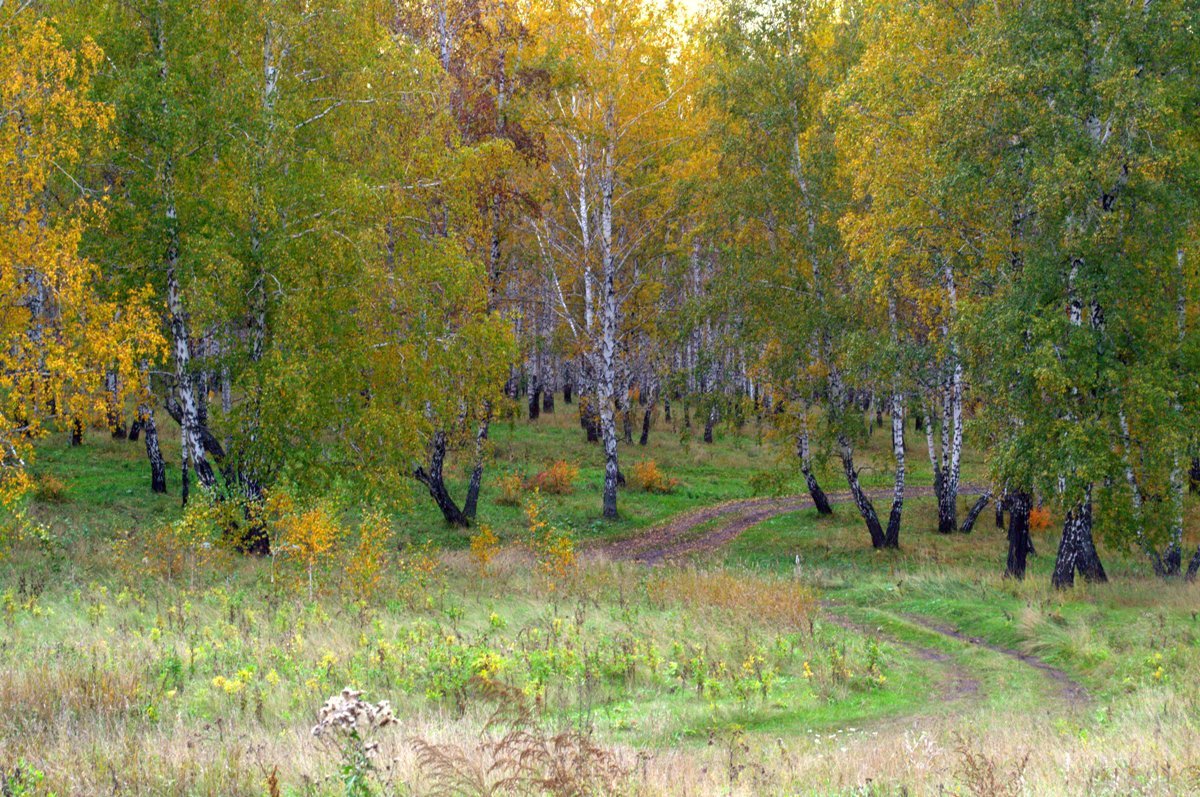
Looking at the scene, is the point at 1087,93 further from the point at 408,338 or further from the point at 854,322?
the point at 408,338

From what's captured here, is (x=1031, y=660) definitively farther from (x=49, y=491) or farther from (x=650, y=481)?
(x=49, y=491)

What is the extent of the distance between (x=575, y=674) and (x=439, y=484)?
15871mm

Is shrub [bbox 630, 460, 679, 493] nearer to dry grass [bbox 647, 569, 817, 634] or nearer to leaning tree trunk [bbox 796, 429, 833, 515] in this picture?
leaning tree trunk [bbox 796, 429, 833, 515]

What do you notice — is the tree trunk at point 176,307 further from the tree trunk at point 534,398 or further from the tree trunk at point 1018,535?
the tree trunk at point 534,398

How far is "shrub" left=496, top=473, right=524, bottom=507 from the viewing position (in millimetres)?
28828

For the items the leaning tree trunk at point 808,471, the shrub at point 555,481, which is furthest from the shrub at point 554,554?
the shrub at point 555,481

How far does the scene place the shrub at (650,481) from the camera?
32844 mm

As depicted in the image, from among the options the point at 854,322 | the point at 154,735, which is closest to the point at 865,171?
the point at 854,322

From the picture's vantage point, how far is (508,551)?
805 inches

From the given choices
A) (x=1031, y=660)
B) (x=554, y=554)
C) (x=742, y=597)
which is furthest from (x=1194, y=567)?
(x=554, y=554)

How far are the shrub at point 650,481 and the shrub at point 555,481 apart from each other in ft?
9.33

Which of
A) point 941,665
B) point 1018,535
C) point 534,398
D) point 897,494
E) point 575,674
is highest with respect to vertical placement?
point 534,398

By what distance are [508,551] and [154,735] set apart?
535 inches

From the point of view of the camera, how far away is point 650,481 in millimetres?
32812
